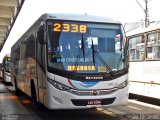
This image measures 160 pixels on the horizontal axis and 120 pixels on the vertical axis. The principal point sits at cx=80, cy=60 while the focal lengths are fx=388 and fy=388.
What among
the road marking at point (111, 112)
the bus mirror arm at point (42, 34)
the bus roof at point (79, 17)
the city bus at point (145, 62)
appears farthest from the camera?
the city bus at point (145, 62)

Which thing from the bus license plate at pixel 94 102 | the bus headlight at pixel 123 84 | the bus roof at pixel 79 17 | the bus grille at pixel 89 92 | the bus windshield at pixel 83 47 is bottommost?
the bus license plate at pixel 94 102

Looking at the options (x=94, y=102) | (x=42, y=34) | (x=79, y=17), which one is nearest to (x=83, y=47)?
(x=79, y=17)

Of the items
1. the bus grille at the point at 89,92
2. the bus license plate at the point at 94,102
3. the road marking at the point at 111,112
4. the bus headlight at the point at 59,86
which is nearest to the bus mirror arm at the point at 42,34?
the bus headlight at the point at 59,86

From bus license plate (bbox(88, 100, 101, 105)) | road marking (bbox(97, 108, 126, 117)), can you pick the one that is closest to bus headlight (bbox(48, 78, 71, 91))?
bus license plate (bbox(88, 100, 101, 105))

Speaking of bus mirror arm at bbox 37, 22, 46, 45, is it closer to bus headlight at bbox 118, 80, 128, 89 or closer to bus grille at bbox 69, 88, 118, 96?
bus grille at bbox 69, 88, 118, 96

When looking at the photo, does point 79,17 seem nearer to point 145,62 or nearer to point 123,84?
point 123,84

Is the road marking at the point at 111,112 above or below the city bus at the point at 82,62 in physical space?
below

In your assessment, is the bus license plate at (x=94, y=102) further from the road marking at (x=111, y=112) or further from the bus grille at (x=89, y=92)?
the road marking at (x=111, y=112)

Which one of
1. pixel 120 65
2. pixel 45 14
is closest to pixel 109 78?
pixel 120 65

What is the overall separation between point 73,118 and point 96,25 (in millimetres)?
2587

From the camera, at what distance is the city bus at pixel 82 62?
9523 mm

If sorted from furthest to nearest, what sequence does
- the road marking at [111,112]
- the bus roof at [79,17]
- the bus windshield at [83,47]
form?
the road marking at [111,112] → the bus roof at [79,17] → the bus windshield at [83,47]

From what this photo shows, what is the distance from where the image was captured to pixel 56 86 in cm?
953

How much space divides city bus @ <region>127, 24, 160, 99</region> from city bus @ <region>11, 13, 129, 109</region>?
418cm
